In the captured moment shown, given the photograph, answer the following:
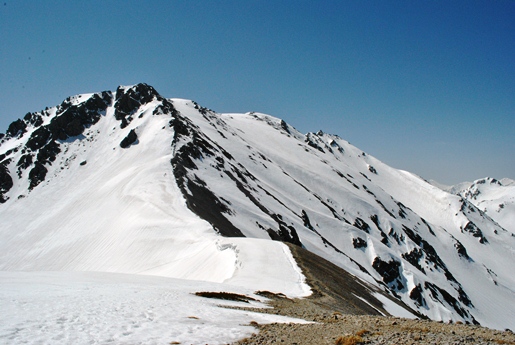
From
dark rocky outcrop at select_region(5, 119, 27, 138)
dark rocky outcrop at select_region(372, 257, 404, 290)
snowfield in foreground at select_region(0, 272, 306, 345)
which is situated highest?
dark rocky outcrop at select_region(5, 119, 27, 138)

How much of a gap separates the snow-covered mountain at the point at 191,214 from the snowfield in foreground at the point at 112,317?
10.1m

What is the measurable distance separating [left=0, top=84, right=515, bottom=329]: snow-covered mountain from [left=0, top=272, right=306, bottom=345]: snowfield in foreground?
1009 centimetres

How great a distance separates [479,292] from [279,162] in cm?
9572

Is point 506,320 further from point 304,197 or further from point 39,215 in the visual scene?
point 39,215

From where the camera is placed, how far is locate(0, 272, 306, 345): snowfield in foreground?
32.4 feet

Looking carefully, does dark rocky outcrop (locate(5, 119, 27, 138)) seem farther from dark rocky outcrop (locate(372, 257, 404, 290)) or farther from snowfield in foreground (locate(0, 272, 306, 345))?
snowfield in foreground (locate(0, 272, 306, 345))

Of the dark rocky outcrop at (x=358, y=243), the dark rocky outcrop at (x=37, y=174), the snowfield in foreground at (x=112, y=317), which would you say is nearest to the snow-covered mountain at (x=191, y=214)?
the dark rocky outcrop at (x=37, y=174)

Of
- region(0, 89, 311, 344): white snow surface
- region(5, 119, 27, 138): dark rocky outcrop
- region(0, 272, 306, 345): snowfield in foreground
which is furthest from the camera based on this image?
region(5, 119, 27, 138): dark rocky outcrop

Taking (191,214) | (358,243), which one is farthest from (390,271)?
(191,214)

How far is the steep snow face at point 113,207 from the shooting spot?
3416 cm

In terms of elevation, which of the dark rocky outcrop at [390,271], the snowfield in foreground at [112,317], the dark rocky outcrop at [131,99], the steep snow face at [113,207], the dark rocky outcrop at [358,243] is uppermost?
the dark rocky outcrop at [131,99]

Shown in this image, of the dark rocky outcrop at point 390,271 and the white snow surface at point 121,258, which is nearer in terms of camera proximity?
the white snow surface at point 121,258

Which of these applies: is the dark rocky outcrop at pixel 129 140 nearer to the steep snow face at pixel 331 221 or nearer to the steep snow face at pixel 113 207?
the steep snow face at pixel 113 207

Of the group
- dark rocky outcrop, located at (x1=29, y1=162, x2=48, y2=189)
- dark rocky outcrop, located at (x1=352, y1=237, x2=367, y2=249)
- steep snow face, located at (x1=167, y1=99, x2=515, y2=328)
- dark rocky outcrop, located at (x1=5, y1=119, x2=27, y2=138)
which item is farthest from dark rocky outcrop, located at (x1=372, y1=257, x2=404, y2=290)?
dark rocky outcrop, located at (x1=5, y1=119, x2=27, y2=138)
